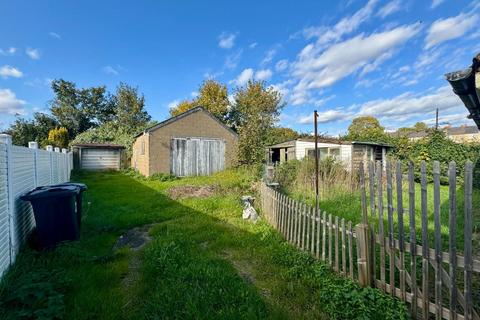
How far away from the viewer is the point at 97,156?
68.0 feet

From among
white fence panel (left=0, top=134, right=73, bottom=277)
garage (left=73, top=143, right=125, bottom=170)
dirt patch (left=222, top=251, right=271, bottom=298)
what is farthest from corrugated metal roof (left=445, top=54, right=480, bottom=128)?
garage (left=73, top=143, right=125, bottom=170)

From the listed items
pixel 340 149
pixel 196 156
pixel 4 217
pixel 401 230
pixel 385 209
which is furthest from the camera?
pixel 340 149

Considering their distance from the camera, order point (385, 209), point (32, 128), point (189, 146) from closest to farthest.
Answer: point (385, 209), point (189, 146), point (32, 128)

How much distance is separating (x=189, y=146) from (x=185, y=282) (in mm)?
12542

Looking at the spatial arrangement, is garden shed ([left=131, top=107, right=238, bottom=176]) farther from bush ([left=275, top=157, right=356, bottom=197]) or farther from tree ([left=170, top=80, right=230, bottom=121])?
tree ([left=170, top=80, right=230, bottom=121])

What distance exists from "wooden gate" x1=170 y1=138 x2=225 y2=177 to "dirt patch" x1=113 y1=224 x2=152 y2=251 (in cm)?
921

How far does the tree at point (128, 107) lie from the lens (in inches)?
1228

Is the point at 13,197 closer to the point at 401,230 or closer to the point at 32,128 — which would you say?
the point at 401,230

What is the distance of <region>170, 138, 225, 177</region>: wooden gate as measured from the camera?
1495 cm

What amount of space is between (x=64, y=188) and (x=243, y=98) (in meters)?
28.2

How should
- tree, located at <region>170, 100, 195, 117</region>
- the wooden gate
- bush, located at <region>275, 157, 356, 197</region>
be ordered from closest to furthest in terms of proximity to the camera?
1. bush, located at <region>275, 157, 356, 197</region>
2. the wooden gate
3. tree, located at <region>170, 100, 195, 117</region>

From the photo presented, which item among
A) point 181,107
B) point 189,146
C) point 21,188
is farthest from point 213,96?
point 21,188

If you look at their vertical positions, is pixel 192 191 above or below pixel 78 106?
below

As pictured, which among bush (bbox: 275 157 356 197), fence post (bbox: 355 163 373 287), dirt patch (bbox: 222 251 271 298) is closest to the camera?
fence post (bbox: 355 163 373 287)
